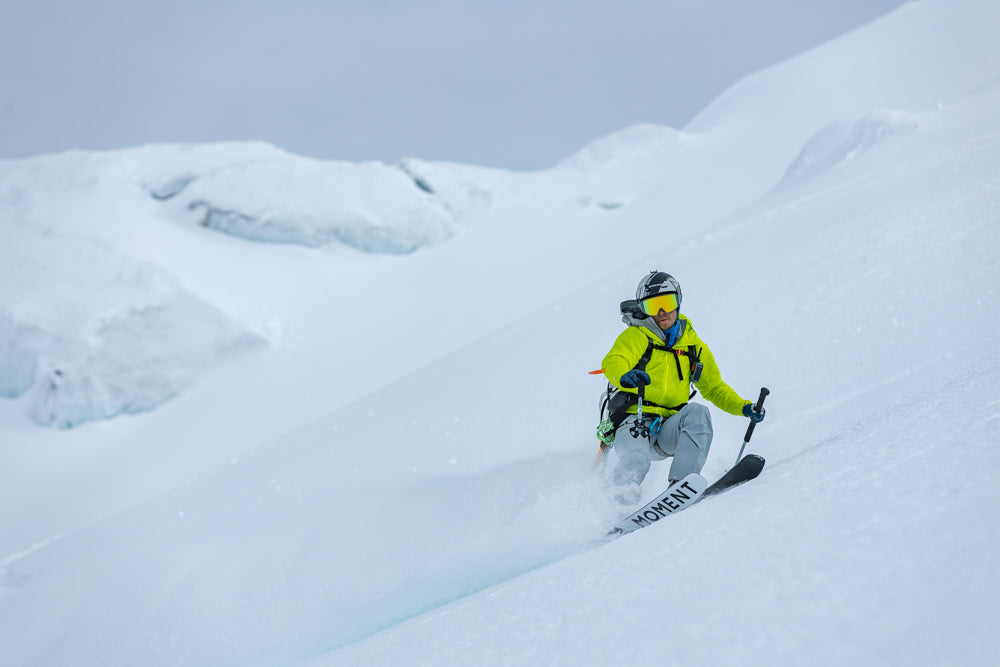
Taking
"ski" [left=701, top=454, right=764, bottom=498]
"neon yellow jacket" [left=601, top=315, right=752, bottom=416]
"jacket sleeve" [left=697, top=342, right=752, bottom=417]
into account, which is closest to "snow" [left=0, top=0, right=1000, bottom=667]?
"ski" [left=701, top=454, right=764, bottom=498]

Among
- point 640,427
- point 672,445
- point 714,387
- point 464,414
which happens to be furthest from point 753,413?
point 464,414

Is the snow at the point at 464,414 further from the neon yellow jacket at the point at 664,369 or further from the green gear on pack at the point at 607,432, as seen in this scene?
the neon yellow jacket at the point at 664,369

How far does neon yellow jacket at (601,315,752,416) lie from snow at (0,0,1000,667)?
2.01ft

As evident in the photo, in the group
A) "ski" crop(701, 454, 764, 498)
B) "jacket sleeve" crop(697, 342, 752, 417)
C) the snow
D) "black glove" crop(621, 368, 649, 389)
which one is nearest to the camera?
the snow

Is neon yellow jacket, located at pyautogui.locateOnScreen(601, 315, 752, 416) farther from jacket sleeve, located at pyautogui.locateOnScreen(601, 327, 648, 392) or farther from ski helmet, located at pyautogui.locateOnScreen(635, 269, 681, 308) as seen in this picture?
ski helmet, located at pyautogui.locateOnScreen(635, 269, 681, 308)

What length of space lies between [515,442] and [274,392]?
427 inches

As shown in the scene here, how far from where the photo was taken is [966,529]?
59.1 inches

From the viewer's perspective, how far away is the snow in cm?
177

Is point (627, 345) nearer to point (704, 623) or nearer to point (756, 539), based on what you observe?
point (756, 539)

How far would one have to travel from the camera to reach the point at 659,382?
4148 millimetres

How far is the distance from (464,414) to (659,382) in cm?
288

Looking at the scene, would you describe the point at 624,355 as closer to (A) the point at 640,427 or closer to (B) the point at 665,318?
(B) the point at 665,318

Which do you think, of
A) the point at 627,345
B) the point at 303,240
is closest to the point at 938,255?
the point at 627,345

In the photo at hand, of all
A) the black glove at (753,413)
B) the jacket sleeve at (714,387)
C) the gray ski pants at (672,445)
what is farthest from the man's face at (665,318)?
the black glove at (753,413)
